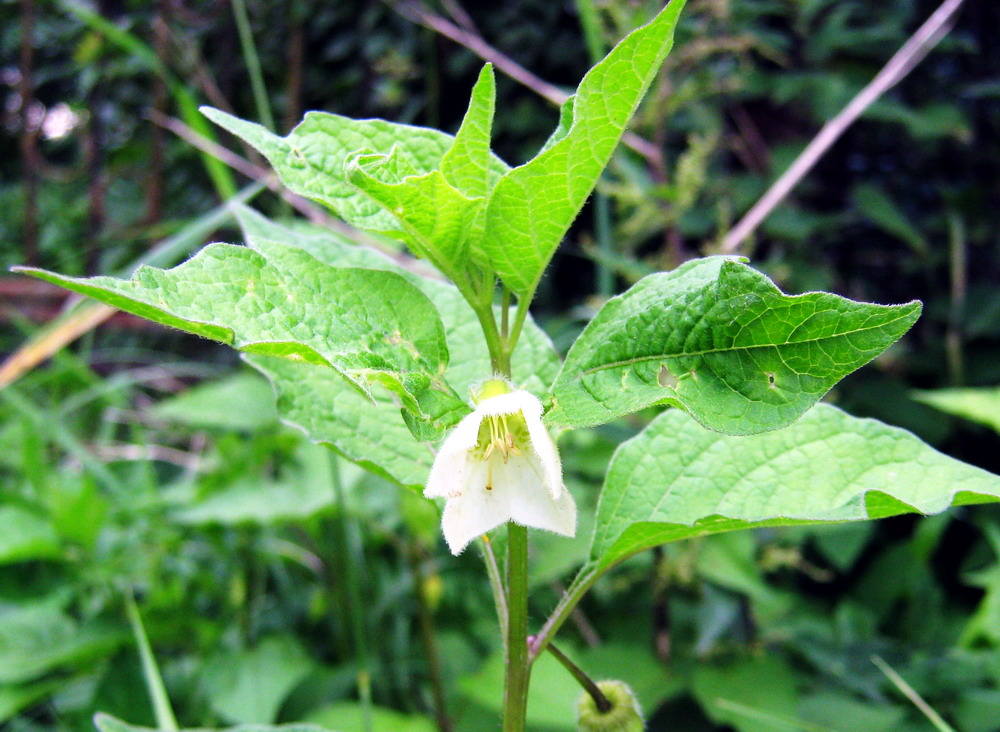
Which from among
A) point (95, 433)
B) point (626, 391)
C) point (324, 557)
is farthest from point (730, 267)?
point (95, 433)

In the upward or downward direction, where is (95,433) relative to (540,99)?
downward

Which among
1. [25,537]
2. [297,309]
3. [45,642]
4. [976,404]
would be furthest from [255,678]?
[976,404]

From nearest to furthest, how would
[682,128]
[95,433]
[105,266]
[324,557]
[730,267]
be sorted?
[730,267], [324,557], [682,128], [95,433], [105,266]

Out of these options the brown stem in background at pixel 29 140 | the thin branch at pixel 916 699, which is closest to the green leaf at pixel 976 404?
the thin branch at pixel 916 699

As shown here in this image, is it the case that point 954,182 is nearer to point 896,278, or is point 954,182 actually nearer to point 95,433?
point 896,278

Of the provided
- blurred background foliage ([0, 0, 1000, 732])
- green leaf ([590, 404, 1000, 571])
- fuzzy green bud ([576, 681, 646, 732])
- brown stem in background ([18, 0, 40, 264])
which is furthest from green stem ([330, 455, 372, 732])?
brown stem in background ([18, 0, 40, 264])

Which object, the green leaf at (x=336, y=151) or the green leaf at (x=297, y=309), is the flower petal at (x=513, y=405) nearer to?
the green leaf at (x=297, y=309)

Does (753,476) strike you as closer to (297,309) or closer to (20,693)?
(297,309)
